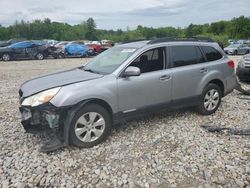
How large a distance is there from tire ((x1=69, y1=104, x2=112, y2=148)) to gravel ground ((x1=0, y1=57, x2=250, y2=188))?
13 centimetres

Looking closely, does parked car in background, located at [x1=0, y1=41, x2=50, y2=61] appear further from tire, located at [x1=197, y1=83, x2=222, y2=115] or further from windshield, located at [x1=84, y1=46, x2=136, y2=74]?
tire, located at [x1=197, y1=83, x2=222, y2=115]

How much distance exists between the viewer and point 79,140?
401cm

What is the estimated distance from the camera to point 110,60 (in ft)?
16.3

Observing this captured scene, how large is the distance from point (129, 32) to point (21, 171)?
80.1 metres

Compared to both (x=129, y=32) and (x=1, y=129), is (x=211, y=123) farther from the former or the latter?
(x=129, y=32)

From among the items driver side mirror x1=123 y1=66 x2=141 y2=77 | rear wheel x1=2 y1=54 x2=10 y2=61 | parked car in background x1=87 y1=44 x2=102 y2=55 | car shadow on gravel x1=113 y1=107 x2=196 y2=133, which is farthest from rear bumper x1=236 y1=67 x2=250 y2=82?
parked car in background x1=87 y1=44 x2=102 y2=55

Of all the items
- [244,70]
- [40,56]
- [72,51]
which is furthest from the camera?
[72,51]

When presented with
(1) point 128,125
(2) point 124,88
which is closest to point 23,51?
(1) point 128,125

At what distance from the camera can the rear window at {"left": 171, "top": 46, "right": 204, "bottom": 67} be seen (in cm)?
503

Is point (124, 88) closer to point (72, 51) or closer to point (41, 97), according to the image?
point (41, 97)

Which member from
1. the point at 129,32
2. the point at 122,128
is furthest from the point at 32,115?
the point at 129,32

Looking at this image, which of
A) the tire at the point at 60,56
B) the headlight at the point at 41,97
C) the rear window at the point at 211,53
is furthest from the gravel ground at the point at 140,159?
the tire at the point at 60,56

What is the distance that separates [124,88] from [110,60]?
2.87 ft

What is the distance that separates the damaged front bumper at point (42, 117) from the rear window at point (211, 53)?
331 centimetres
